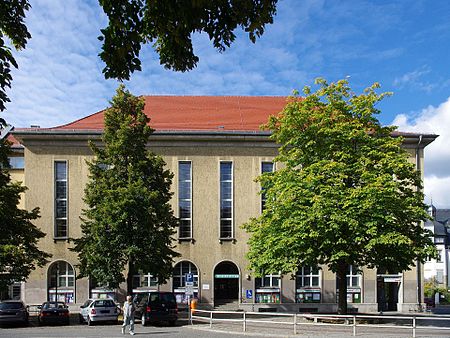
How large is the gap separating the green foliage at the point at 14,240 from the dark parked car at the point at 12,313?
0.99m

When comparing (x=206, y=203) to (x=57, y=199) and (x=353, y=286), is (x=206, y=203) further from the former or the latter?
(x=353, y=286)

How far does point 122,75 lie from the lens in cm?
587

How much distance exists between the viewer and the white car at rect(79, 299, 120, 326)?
2712cm

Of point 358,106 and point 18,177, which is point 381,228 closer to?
point 358,106

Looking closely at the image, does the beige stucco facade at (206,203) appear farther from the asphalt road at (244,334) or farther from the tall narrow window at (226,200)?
the asphalt road at (244,334)

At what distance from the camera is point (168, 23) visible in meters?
5.78

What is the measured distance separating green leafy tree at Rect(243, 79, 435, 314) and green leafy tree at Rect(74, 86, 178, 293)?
18.9 ft

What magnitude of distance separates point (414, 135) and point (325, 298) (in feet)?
46.4

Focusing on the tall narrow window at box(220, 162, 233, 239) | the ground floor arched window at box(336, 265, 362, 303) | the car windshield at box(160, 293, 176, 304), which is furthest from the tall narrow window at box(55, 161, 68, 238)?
the ground floor arched window at box(336, 265, 362, 303)

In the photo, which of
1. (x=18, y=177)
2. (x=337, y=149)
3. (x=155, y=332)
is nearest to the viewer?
(x=155, y=332)

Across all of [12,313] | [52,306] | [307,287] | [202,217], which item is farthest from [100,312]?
[307,287]

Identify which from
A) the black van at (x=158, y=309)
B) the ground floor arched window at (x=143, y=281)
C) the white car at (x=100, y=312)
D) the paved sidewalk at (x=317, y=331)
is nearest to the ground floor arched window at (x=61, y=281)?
the ground floor arched window at (x=143, y=281)

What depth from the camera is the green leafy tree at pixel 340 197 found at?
77.6ft

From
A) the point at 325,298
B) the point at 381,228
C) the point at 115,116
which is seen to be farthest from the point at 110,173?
the point at 325,298
